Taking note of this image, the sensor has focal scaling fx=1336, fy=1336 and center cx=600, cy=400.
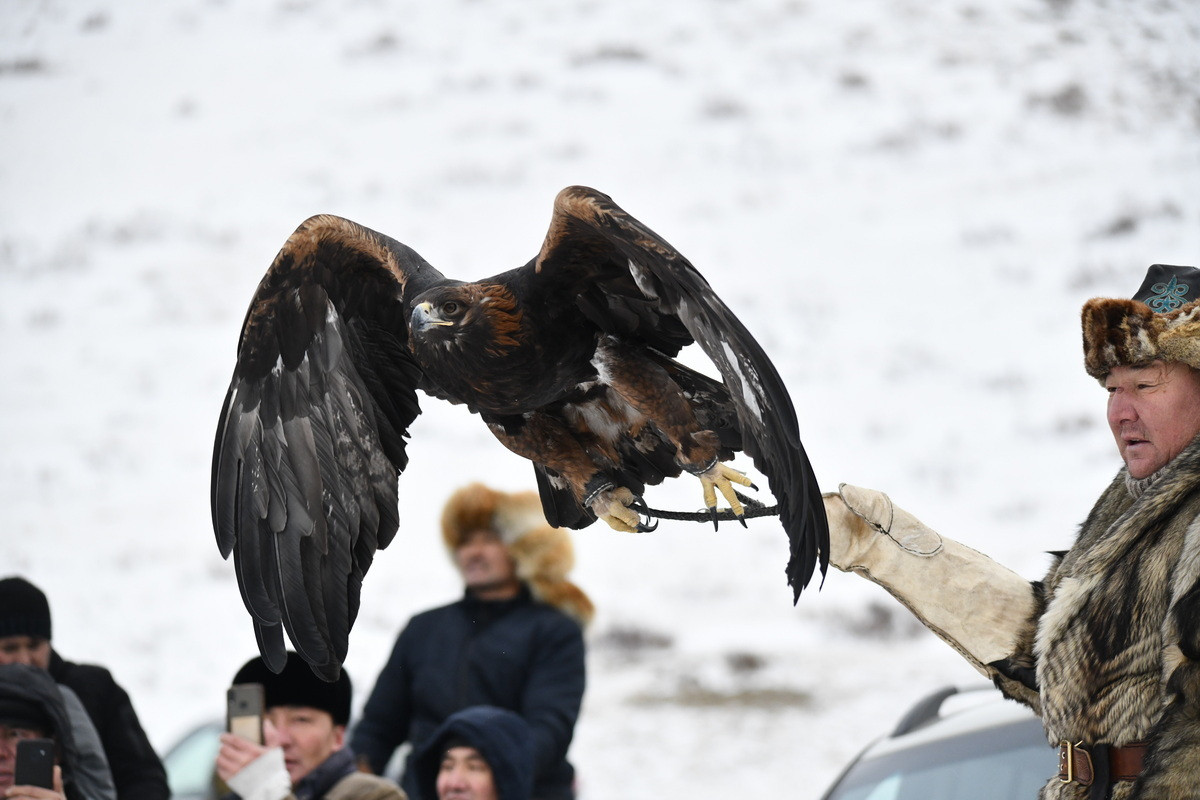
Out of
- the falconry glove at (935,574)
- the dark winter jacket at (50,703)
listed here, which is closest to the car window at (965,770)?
the falconry glove at (935,574)

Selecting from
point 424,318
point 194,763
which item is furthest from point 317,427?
point 194,763

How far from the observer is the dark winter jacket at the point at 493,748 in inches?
150

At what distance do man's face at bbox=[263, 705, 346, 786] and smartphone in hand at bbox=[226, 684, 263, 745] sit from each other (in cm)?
28

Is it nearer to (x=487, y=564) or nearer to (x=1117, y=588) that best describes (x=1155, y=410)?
(x=1117, y=588)

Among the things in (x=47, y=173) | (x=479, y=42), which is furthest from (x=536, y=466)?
(x=479, y=42)

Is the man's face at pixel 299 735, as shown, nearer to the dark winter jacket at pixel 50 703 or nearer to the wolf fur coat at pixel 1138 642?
the dark winter jacket at pixel 50 703

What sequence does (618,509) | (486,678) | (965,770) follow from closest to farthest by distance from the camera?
(618,509) → (965,770) → (486,678)

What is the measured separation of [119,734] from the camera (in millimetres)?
4008

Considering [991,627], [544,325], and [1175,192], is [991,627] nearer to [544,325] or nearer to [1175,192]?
[544,325]

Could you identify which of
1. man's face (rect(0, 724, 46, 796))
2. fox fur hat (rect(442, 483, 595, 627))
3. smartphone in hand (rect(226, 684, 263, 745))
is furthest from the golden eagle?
man's face (rect(0, 724, 46, 796))

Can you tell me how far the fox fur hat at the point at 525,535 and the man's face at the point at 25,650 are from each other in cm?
127

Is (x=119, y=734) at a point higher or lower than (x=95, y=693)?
lower

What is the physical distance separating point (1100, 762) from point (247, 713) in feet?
6.86

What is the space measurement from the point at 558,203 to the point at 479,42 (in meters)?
18.1
